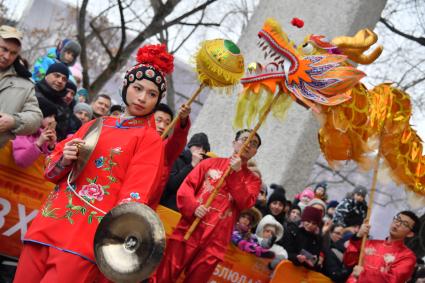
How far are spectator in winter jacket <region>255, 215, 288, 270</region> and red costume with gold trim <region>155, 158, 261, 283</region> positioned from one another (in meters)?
1.37

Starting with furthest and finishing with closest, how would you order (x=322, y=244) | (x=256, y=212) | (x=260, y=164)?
(x=260, y=164) < (x=322, y=244) < (x=256, y=212)

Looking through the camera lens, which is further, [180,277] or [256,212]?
[256,212]

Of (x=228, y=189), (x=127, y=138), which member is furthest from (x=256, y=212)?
(x=127, y=138)

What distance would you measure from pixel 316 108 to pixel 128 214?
8.60 feet

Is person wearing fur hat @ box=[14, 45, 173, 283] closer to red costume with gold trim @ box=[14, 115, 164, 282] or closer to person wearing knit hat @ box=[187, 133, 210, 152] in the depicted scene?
red costume with gold trim @ box=[14, 115, 164, 282]

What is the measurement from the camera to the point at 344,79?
5.36 meters

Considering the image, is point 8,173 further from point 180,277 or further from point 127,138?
point 127,138

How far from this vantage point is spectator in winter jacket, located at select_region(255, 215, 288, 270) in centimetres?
678

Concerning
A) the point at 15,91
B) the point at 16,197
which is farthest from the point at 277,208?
the point at 15,91

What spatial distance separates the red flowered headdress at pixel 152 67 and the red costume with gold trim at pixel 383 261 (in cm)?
357

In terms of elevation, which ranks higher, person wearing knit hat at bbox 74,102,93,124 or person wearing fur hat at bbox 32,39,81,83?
person wearing fur hat at bbox 32,39,81,83

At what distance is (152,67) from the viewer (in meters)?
3.85

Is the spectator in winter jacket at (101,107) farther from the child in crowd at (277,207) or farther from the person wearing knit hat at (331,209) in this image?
the person wearing knit hat at (331,209)

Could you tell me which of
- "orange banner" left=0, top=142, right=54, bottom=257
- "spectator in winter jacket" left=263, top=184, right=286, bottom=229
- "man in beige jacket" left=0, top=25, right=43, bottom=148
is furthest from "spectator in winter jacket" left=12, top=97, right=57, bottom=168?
"spectator in winter jacket" left=263, top=184, right=286, bottom=229
